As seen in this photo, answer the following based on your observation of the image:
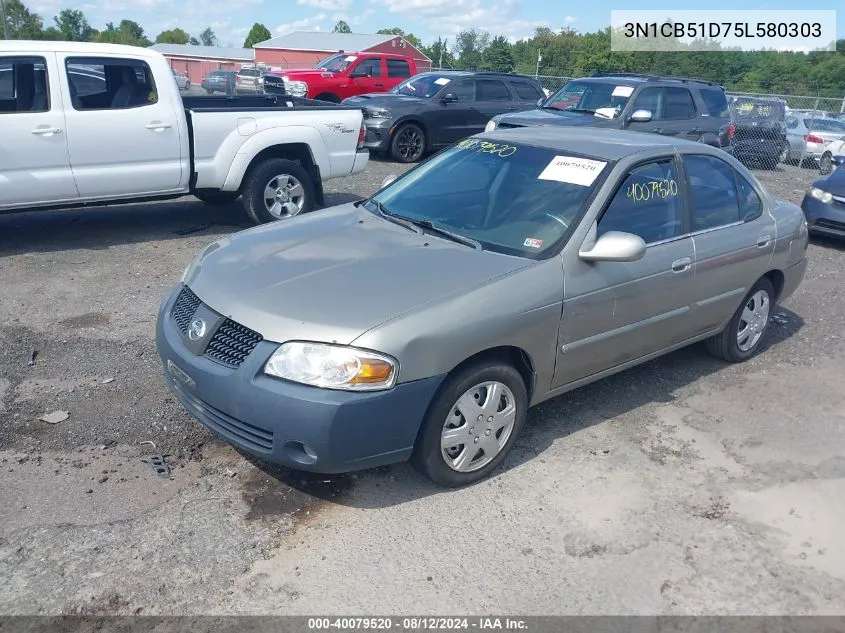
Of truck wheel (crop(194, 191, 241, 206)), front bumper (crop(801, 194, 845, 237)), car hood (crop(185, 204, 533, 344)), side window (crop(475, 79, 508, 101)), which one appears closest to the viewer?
car hood (crop(185, 204, 533, 344))

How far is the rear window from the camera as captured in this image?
43.2ft

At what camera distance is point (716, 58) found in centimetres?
5059

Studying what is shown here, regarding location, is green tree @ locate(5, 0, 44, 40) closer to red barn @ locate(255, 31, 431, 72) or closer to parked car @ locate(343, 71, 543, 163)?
red barn @ locate(255, 31, 431, 72)

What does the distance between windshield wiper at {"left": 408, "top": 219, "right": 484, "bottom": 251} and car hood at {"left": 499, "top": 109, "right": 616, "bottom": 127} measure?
23.5 feet

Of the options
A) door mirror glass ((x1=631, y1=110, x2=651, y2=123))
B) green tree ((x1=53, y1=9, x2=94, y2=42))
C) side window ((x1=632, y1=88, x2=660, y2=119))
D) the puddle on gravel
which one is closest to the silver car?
the puddle on gravel

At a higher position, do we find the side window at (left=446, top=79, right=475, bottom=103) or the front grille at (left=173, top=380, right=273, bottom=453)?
the side window at (left=446, top=79, right=475, bottom=103)

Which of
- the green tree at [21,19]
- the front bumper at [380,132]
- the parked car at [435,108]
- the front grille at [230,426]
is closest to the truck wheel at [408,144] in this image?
the parked car at [435,108]

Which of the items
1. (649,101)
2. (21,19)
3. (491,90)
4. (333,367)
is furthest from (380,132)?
(21,19)

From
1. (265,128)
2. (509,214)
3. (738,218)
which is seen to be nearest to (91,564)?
(509,214)

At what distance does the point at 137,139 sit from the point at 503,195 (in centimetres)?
442

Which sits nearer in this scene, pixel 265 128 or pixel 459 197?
pixel 459 197

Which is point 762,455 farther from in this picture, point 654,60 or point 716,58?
point 654,60

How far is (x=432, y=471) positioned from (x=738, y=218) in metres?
2.92

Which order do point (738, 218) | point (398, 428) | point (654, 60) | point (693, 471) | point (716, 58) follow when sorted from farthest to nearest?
point (654, 60)
point (716, 58)
point (738, 218)
point (693, 471)
point (398, 428)
